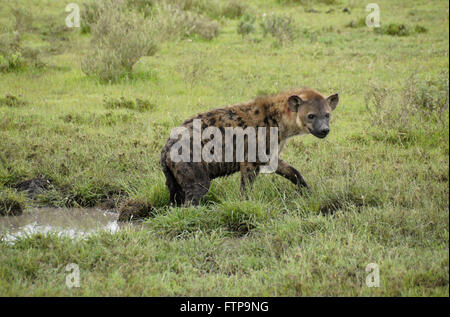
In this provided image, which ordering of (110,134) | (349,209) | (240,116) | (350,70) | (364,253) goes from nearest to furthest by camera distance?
(364,253)
(349,209)
(240,116)
(110,134)
(350,70)

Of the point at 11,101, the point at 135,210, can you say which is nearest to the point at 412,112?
the point at 135,210

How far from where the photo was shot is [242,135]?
529 centimetres

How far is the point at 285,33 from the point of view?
43.4 ft

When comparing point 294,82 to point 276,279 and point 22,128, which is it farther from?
point 276,279

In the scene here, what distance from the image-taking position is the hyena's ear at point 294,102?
524 cm

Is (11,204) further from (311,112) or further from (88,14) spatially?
(88,14)

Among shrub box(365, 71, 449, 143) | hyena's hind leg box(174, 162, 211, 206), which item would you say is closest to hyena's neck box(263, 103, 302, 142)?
hyena's hind leg box(174, 162, 211, 206)

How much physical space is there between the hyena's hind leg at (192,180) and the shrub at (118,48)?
5.28 m

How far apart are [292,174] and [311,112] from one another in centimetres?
64

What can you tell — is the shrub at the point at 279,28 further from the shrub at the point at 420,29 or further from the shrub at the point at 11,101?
the shrub at the point at 11,101

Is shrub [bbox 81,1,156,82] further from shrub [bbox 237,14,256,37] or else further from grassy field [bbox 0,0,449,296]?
shrub [bbox 237,14,256,37]

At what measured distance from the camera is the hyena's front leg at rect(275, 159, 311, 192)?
17.7 ft

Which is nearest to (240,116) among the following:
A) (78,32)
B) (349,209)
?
(349,209)

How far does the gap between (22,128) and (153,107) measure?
6.78 feet
